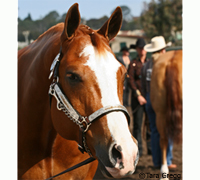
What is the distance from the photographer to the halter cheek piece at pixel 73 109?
4.80 feet

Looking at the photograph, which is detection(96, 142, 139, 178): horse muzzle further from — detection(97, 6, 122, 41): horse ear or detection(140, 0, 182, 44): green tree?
detection(140, 0, 182, 44): green tree

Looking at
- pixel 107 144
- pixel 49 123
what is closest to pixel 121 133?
pixel 107 144

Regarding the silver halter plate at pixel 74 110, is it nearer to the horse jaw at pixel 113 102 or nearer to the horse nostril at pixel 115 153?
the horse jaw at pixel 113 102

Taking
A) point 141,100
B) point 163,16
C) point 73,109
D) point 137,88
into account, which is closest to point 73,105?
point 73,109

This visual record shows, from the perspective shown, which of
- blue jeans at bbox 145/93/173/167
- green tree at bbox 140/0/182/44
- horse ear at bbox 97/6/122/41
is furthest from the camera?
green tree at bbox 140/0/182/44

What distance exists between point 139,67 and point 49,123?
3248 mm

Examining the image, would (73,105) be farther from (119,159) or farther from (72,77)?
(119,159)

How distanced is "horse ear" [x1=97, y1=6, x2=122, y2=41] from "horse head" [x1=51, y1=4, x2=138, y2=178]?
42mm

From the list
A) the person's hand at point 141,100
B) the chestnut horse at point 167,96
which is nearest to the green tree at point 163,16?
the chestnut horse at point 167,96

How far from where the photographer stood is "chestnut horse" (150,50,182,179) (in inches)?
139

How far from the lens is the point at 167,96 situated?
3658 millimetres

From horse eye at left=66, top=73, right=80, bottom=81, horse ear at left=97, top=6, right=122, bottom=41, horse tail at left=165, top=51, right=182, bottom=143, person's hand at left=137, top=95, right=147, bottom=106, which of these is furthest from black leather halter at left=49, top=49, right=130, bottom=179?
person's hand at left=137, top=95, right=147, bottom=106

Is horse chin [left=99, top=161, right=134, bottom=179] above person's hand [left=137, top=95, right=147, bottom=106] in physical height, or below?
above

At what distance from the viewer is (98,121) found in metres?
1.48
